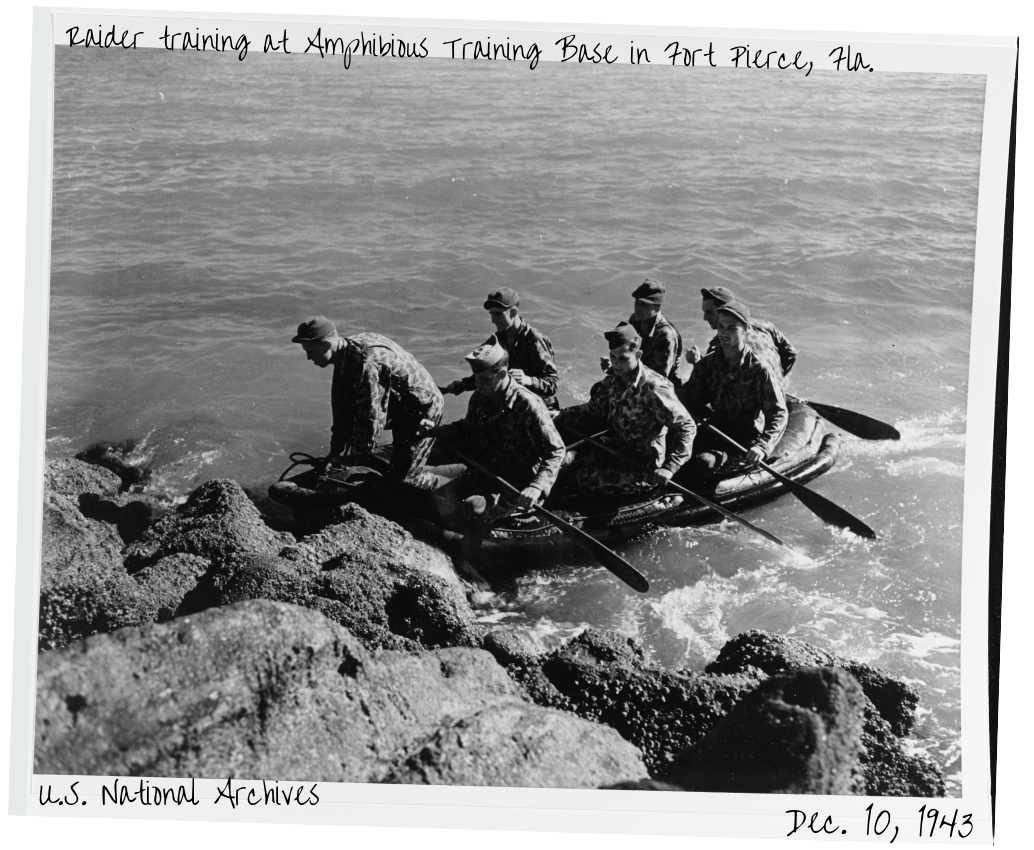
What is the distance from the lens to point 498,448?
6.84 meters

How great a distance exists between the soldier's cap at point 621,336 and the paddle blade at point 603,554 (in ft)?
3.88

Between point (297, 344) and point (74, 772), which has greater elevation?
point (297, 344)

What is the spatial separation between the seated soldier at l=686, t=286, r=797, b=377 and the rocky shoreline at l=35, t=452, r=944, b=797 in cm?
190

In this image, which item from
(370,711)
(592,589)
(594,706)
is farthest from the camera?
(592,589)

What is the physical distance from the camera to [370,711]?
5949 millimetres

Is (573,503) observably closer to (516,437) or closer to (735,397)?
(516,437)

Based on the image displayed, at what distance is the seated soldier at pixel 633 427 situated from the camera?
6859 millimetres

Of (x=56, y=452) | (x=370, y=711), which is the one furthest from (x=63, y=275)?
(x=370, y=711)

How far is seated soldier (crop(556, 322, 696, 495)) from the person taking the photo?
22.5 feet

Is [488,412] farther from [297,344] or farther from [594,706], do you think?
[594,706]

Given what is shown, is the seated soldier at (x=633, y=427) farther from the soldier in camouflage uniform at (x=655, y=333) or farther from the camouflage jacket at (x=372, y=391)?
the camouflage jacket at (x=372, y=391)

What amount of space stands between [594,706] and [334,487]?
221 centimetres

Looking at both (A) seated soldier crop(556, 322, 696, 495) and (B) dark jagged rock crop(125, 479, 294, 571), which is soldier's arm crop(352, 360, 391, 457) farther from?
(A) seated soldier crop(556, 322, 696, 495)

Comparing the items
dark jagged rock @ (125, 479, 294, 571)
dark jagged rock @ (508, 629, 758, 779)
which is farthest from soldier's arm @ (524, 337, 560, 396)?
dark jagged rock @ (125, 479, 294, 571)
